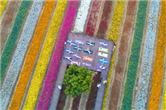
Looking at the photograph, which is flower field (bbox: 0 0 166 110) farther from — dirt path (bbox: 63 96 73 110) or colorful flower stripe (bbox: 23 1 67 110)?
dirt path (bbox: 63 96 73 110)

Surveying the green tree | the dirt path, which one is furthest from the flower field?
the green tree

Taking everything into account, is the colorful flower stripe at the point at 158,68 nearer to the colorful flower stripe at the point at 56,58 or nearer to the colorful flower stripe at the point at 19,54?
the colorful flower stripe at the point at 56,58

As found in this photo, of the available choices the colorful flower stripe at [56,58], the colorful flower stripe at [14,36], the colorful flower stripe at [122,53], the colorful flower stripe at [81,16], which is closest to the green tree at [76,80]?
the colorful flower stripe at [56,58]

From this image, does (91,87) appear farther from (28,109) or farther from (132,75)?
(28,109)

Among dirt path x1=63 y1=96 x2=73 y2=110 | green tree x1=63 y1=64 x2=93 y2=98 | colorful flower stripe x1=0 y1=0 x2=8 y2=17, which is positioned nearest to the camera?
green tree x1=63 y1=64 x2=93 y2=98

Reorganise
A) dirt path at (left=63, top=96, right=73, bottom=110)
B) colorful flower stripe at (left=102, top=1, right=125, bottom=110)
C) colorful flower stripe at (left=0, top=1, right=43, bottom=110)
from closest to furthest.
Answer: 1. dirt path at (left=63, top=96, right=73, bottom=110)
2. colorful flower stripe at (left=0, top=1, right=43, bottom=110)
3. colorful flower stripe at (left=102, top=1, right=125, bottom=110)

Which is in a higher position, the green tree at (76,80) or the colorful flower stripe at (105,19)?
the colorful flower stripe at (105,19)
